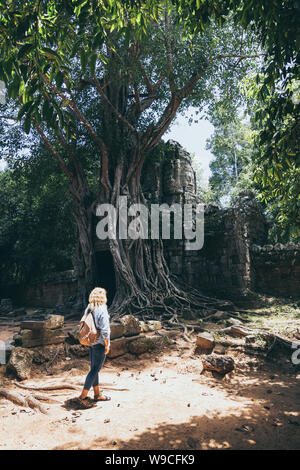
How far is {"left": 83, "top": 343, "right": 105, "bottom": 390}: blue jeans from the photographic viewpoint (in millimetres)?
3961

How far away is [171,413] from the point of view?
3574 mm

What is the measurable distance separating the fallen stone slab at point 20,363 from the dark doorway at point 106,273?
5567 mm

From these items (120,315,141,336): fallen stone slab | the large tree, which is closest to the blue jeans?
(120,315,141,336): fallen stone slab

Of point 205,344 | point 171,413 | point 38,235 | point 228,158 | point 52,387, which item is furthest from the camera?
point 228,158

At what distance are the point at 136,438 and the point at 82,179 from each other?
9.01 m

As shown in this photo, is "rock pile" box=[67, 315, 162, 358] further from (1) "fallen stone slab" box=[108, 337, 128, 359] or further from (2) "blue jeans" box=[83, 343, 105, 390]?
(2) "blue jeans" box=[83, 343, 105, 390]

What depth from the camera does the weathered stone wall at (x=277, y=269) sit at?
10.0 metres

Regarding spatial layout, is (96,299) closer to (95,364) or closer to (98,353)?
(98,353)

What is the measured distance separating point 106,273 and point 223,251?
13.9ft

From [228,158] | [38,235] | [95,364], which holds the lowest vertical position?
[95,364]

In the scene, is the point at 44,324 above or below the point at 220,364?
above

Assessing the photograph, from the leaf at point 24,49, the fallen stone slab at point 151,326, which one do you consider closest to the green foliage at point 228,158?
the fallen stone slab at point 151,326

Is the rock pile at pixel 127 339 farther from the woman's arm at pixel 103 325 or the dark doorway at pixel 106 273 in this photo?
the dark doorway at pixel 106 273

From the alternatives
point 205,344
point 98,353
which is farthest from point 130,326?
point 98,353
